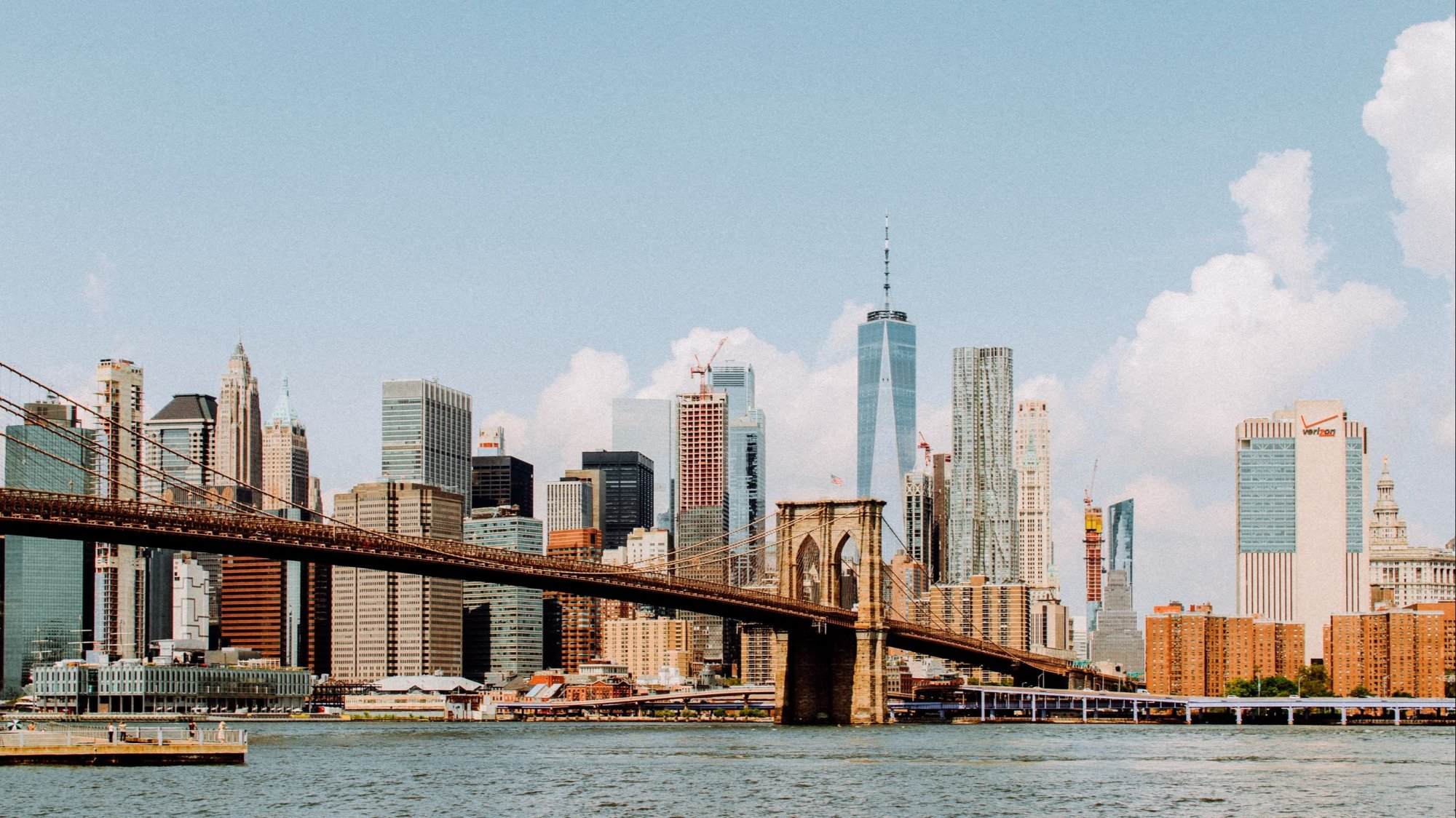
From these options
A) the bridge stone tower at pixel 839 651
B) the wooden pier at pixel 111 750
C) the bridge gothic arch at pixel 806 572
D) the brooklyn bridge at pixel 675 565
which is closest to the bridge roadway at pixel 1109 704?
the brooklyn bridge at pixel 675 565

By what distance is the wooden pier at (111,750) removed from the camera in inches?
2110

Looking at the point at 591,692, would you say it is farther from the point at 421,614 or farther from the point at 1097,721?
the point at 1097,721

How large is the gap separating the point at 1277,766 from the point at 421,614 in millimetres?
143910

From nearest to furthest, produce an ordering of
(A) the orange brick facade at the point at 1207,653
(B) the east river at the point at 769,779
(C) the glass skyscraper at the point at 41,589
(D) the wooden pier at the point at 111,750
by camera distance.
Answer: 1. (B) the east river at the point at 769,779
2. (D) the wooden pier at the point at 111,750
3. (A) the orange brick facade at the point at 1207,653
4. (C) the glass skyscraper at the point at 41,589

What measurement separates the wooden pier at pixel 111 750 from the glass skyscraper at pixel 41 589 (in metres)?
133

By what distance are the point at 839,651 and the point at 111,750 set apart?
36.4 m

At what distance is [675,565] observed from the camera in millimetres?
89062

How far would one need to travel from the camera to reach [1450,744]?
79750 mm

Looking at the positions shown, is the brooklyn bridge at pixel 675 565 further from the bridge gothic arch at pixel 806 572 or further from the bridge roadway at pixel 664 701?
the bridge roadway at pixel 664 701

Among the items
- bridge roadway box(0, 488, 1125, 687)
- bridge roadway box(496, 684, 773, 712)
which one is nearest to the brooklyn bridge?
bridge roadway box(0, 488, 1125, 687)

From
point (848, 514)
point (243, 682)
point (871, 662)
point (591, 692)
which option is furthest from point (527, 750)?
point (243, 682)

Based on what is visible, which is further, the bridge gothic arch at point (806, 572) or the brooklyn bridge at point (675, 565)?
the bridge gothic arch at point (806, 572)

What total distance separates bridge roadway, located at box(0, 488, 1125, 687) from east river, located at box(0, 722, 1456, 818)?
16.9 feet

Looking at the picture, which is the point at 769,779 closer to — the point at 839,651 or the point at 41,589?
the point at 839,651
